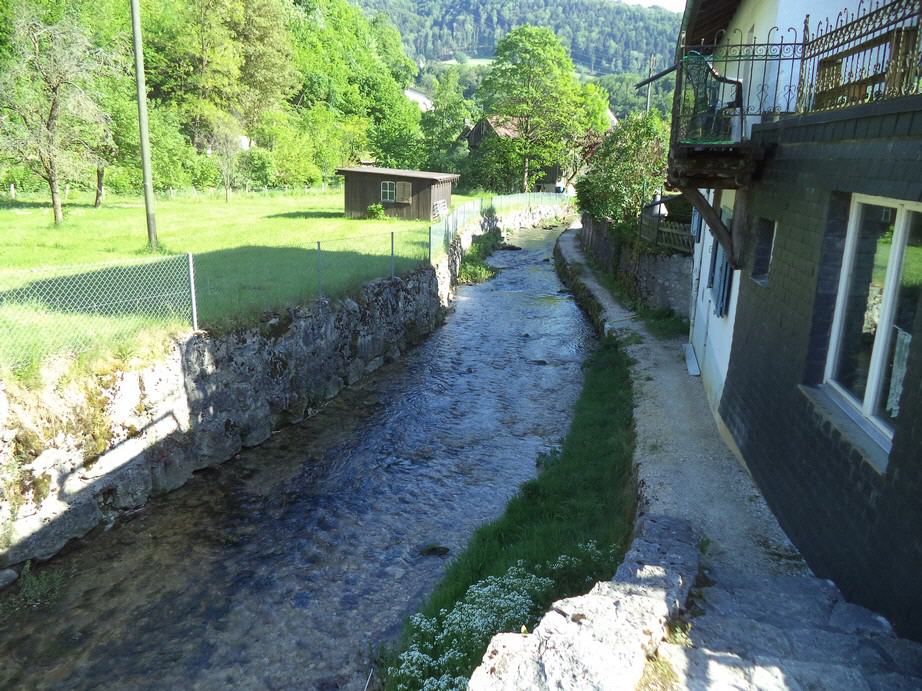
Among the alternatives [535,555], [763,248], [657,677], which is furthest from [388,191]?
[657,677]

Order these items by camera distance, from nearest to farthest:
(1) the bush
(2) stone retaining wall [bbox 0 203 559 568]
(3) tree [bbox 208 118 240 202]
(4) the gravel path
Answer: (4) the gravel path
(2) stone retaining wall [bbox 0 203 559 568]
(1) the bush
(3) tree [bbox 208 118 240 202]

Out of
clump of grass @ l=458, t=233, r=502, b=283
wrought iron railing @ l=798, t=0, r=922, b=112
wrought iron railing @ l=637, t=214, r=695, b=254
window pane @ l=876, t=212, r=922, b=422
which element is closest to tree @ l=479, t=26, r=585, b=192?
clump of grass @ l=458, t=233, r=502, b=283

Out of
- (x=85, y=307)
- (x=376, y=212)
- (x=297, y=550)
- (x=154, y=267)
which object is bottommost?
(x=297, y=550)

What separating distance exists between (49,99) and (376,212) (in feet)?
41.8

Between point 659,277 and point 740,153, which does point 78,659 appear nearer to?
point 740,153

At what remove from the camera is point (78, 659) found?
264 inches

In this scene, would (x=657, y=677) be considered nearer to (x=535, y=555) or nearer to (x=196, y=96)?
(x=535, y=555)

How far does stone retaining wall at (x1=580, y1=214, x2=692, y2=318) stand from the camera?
1758 centimetres

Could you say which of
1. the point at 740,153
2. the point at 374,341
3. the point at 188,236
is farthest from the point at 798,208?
the point at 188,236

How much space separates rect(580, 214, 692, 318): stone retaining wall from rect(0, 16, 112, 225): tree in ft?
57.8

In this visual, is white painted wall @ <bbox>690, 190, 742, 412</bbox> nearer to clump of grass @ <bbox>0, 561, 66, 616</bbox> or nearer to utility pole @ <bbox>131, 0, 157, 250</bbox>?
clump of grass @ <bbox>0, 561, 66, 616</bbox>

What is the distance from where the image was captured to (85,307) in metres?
10.9

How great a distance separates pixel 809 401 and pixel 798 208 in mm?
1992

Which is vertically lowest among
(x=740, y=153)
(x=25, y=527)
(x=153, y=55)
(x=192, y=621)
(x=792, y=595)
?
(x=192, y=621)
